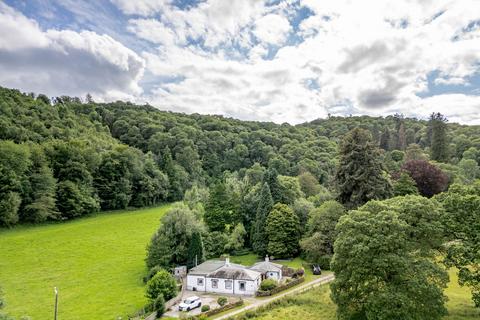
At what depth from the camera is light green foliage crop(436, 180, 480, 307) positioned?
2272cm

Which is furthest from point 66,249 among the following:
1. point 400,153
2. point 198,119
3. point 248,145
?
point 198,119

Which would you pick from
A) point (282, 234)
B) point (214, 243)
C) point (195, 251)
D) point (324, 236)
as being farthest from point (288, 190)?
point (195, 251)

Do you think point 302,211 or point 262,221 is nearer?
point 262,221

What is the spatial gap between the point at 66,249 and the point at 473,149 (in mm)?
91685

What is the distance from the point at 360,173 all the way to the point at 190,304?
2301 cm

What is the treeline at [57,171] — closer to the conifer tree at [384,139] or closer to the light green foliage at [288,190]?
the light green foliage at [288,190]

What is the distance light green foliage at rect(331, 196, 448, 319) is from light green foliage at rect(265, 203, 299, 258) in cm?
1964

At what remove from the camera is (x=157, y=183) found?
7731cm

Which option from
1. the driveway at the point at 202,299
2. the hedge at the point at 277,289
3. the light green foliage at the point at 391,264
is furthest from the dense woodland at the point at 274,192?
the driveway at the point at 202,299

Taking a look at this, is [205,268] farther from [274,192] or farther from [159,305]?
[274,192]

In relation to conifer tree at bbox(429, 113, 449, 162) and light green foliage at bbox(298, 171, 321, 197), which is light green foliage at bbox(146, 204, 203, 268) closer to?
light green foliage at bbox(298, 171, 321, 197)

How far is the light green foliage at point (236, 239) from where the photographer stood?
4734cm

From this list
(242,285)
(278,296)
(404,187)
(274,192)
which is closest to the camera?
(278,296)

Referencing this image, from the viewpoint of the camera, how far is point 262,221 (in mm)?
47281
